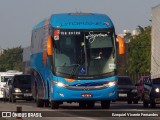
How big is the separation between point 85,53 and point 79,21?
1452 millimetres

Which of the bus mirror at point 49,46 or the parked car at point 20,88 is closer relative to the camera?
the bus mirror at point 49,46

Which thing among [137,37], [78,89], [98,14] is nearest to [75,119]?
[78,89]

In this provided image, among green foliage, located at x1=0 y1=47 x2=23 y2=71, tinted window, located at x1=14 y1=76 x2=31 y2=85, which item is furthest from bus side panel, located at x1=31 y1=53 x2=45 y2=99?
green foliage, located at x1=0 y1=47 x2=23 y2=71

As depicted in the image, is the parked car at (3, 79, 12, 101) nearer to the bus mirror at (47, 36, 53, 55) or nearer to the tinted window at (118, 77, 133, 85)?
the tinted window at (118, 77, 133, 85)

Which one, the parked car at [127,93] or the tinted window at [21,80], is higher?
the tinted window at [21,80]

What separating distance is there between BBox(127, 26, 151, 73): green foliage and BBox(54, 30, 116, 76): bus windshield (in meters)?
59.1

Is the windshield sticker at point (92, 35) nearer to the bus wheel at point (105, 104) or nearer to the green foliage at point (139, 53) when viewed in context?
the bus wheel at point (105, 104)

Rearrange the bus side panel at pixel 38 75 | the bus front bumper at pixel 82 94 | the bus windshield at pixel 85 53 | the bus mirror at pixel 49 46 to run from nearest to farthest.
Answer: the bus mirror at pixel 49 46 → the bus front bumper at pixel 82 94 → the bus windshield at pixel 85 53 → the bus side panel at pixel 38 75

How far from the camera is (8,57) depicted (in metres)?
198

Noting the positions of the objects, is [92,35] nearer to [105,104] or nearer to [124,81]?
[105,104]

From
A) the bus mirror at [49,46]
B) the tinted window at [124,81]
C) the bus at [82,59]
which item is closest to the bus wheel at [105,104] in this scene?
the bus at [82,59]

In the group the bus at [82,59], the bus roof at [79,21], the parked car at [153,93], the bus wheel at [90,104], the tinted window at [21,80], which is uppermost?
the bus roof at [79,21]

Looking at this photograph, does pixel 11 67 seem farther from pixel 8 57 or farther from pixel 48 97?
pixel 48 97

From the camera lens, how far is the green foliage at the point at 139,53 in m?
93.1
